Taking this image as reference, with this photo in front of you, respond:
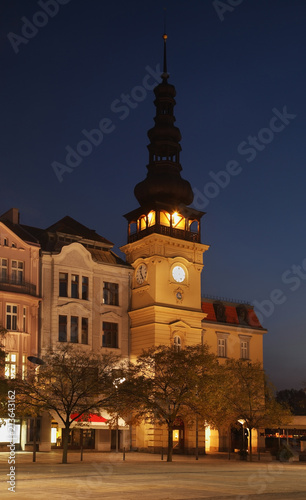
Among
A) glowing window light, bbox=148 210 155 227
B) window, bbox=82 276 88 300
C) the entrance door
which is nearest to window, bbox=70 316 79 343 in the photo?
window, bbox=82 276 88 300

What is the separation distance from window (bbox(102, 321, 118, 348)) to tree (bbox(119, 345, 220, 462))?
1298 centimetres

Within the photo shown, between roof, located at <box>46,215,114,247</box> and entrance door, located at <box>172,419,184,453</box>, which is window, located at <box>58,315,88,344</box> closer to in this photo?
roof, located at <box>46,215,114,247</box>

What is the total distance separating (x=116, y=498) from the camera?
73.6ft

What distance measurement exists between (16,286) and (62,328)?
6.33 meters

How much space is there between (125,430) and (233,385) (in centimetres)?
1084

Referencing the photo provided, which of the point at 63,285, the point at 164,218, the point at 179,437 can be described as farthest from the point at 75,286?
the point at 179,437

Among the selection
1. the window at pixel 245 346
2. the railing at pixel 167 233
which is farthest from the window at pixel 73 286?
the window at pixel 245 346

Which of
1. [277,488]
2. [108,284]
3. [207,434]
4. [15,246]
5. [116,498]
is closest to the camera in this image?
[116,498]

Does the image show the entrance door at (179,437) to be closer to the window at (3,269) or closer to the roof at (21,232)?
the window at (3,269)

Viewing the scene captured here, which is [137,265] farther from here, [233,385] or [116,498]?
[116,498]

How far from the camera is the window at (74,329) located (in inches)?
2486

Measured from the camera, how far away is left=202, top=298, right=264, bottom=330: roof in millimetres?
76688

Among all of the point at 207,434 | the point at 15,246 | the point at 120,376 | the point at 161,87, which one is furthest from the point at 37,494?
A: the point at 161,87

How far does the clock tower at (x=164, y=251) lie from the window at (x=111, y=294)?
186cm
